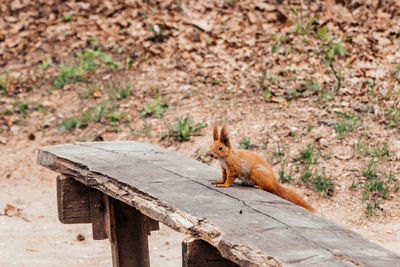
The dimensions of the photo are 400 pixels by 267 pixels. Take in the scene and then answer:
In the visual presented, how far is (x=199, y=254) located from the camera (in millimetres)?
2410

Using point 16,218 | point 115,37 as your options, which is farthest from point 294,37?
point 16,218

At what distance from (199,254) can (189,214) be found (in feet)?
0.67

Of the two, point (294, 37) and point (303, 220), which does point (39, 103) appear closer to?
point (294, 37)

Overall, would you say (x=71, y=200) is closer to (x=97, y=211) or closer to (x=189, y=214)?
(x=97, y=211)

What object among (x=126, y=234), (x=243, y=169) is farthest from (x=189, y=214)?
(x=126, y=234)

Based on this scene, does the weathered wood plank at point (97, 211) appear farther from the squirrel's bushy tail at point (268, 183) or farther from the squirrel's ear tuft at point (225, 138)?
the squirrel's bushy tail at point (268, 183)

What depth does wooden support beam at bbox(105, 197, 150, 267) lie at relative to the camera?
371 centimetres

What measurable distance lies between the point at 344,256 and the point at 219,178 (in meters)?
1.35

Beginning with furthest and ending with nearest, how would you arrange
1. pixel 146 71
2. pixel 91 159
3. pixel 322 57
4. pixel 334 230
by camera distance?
pixel 146 71
pixel 322 57
pixel 91 159
pixel 334 230

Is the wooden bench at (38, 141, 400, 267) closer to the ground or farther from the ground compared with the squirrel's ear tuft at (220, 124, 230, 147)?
closer to the ground

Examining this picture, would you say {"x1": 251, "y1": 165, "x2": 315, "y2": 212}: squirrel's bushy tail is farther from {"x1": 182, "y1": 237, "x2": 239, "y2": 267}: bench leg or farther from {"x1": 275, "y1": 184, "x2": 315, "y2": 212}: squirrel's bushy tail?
{"x1": 182, "y1": 237, "x2": 239, "y2": 267}: bench leg

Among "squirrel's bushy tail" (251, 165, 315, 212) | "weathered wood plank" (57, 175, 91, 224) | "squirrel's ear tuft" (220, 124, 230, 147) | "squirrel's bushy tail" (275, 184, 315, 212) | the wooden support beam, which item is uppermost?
"squirrel's ear tuft" (220, 124, 230, 147)

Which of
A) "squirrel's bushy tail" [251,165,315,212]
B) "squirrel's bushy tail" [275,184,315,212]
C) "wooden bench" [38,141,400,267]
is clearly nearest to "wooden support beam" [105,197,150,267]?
"wooden bench" [38,141,400,267]

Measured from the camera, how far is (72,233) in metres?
5.57
